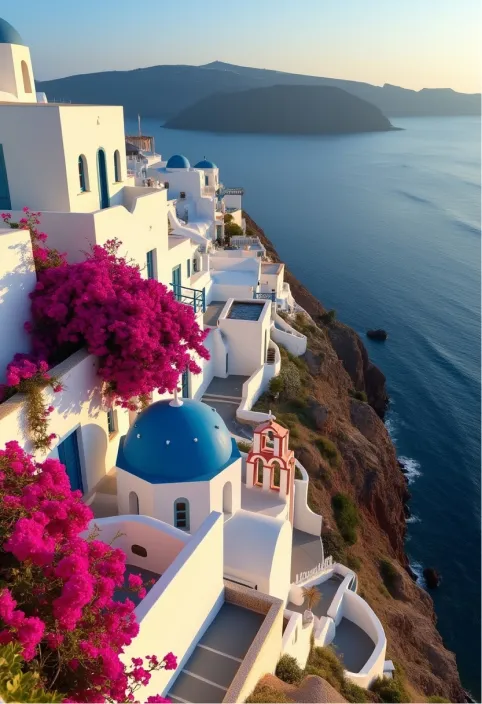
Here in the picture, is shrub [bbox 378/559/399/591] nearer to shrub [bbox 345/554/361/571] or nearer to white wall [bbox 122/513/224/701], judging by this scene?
shrub [bbox 345/554/361/571]

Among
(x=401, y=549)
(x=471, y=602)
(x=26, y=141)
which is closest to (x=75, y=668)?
(x=26, y=141)

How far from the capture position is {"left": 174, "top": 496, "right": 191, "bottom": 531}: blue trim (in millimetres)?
13670

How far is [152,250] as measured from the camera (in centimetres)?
1880

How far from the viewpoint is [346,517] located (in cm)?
2458

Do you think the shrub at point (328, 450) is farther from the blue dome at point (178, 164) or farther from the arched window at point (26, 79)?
the blue dome at point (178, 164)

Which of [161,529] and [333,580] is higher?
[161,529]

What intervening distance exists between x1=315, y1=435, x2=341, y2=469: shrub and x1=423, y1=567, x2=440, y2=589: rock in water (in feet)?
37.6

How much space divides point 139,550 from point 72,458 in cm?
337

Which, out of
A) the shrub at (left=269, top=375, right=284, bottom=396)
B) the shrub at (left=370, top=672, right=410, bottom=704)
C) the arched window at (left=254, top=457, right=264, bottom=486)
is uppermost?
the arched window at (left=254, top=457, right=264, bottom=486)

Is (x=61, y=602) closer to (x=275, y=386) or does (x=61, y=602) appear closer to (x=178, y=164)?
(x=275, y=386)

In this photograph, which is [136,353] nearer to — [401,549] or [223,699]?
[223,699]

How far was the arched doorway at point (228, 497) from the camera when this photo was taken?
14414 mm

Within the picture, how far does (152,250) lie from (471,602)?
27601 mm

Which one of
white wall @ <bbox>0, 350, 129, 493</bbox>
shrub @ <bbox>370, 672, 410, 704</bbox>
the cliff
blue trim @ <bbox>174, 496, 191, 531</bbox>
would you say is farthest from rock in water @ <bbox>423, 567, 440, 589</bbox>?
white wall @ <bbox>0, 350, 129, 493</bbox>
